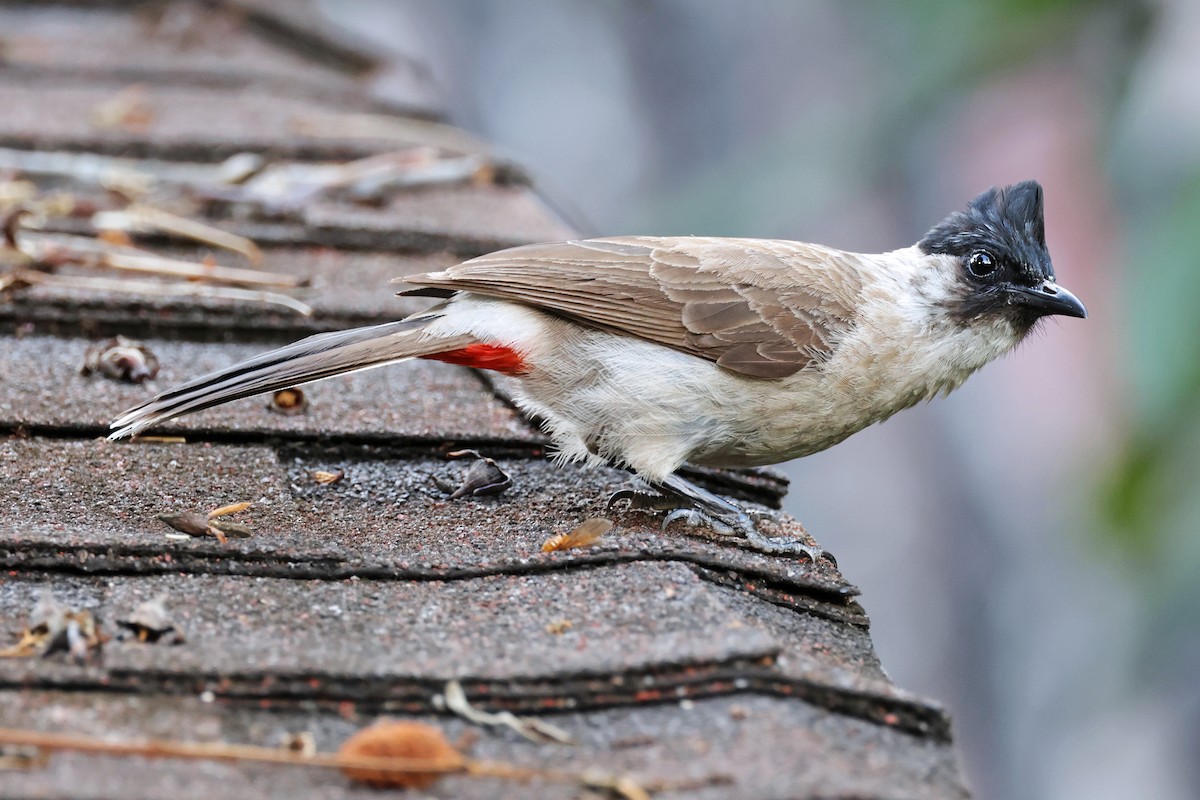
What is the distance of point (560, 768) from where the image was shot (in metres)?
1.64

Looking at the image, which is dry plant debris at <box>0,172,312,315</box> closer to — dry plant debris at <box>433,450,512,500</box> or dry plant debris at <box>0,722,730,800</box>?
dry plant debris at <box>433,450,512,500</box>

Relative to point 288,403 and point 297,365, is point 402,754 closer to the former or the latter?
point 297,365

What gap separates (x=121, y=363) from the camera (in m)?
3.09

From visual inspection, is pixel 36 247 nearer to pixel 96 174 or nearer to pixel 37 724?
pixel 96 174

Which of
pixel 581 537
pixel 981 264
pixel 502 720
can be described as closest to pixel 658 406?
pixel 581 537

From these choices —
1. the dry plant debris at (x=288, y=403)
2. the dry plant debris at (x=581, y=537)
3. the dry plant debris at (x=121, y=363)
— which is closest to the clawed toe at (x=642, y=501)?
the dry plant debris at (x=581, y=537)

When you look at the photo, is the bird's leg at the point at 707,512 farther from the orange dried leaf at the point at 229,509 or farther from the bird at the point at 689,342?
the orange dried leaf at the point at 229,509

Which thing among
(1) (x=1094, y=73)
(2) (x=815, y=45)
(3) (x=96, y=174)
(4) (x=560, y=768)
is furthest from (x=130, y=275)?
(2) (x=815, y=45)

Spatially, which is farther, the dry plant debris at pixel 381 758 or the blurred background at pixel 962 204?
the blurred background at pixel 962 204

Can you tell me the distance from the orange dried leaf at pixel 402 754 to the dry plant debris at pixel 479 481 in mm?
1144

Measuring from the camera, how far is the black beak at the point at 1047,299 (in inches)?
138

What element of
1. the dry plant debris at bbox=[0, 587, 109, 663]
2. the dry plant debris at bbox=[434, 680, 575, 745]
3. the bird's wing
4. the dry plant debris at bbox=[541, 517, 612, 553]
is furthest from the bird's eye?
the dry plant debris at bbox=[0, 587, 109, 663]

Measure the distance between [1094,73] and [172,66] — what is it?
426 cm

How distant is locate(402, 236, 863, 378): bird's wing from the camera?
3250 millimetres
